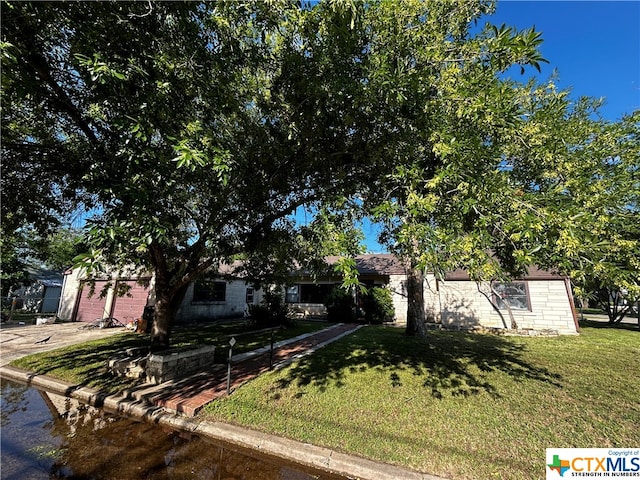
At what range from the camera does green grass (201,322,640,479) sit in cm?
418

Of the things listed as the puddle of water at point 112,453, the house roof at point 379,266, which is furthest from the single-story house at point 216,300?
the puddle of water at point 112,453

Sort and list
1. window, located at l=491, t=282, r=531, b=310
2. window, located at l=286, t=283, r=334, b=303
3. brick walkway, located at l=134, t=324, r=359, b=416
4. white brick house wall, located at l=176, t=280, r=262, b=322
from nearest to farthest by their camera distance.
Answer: brick walkway, located at l=134, t=324, r=359, b=416, window, located at l=491, t=282, r=531, b=310, white brick house wall, located at l=176, t=280, r=262, b=322, window, located at l=286, t=283, r=334, b=303

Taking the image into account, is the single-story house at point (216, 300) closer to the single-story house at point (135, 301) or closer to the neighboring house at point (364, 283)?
the single-story house at point (135, 301)

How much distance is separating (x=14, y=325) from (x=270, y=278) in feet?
54.4

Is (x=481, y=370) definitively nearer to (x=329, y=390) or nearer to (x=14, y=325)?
(x=329, y=390)

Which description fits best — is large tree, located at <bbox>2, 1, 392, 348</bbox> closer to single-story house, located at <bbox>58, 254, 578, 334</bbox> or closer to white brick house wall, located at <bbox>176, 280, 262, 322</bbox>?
single-story house, located at <bbox>58, 254, 578, 334</bbox>

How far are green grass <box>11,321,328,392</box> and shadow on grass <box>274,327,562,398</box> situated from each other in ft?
10.2

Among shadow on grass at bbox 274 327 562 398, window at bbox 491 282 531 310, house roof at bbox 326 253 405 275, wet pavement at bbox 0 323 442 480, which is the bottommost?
wet pavement at bbox 0 323 442 480

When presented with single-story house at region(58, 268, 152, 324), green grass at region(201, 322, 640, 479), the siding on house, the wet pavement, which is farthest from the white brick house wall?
the siding on house

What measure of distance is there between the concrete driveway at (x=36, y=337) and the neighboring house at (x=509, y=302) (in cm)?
1667

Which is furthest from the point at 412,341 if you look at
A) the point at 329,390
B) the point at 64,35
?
the point at 64,35

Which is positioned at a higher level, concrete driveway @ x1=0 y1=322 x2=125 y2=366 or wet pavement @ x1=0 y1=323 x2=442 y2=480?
concrete driveway @ x1=0 y1=322 x2=125 y2=366

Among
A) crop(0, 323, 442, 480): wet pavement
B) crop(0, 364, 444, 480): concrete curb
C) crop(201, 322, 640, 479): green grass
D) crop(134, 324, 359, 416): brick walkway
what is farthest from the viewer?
crop(134, 324, 359, 416): brick walkway

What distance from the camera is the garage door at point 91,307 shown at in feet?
58.5
